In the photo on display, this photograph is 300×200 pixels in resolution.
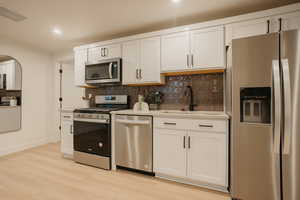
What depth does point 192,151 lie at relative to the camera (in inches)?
85.1

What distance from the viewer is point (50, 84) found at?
179 inches

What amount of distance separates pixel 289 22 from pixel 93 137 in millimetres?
3194

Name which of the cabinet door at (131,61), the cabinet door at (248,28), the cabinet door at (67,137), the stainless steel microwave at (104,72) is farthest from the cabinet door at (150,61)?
the cabinet door at (67,137)

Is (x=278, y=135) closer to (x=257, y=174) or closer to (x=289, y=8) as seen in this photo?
(x=257, y=174)

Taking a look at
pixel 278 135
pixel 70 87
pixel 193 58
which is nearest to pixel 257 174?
pixel 278 135

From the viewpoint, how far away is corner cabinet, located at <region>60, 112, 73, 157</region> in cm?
319

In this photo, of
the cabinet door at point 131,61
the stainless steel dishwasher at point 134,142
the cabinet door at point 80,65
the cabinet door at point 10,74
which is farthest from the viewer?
the cabinet door at point 10,74

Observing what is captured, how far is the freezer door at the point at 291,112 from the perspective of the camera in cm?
154

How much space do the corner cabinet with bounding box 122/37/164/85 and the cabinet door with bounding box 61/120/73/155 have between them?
141 centimetres

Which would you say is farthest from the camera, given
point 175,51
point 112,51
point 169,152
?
point 112,51

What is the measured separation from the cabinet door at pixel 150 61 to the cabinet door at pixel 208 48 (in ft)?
1.92

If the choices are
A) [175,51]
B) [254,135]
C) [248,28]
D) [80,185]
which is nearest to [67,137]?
[80,185]

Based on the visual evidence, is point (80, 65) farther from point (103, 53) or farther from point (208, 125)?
point (208, 125)

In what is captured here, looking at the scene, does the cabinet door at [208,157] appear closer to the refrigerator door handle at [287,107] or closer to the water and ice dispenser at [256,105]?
the water and ice dispenser at [256,105]
